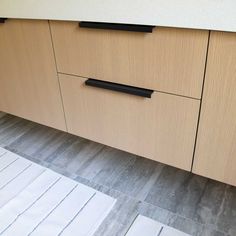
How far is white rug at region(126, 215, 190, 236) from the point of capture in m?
1.05

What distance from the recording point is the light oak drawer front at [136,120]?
0.94 metres

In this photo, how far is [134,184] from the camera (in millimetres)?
1288

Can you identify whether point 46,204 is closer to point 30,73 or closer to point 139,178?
point 139,178

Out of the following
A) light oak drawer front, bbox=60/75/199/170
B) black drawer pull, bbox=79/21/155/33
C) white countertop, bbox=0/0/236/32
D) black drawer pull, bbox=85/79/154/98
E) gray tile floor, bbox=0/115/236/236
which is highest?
white countertop, bbox=0/0/236/32

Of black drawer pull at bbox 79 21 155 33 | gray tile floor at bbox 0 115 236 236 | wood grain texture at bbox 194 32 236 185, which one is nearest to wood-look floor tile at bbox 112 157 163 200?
gray tile floor at bbox 0 115 236 236

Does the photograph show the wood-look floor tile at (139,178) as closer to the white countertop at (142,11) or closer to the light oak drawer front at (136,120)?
the light oak drawer front at (136,120)

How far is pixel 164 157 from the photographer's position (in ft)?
3.49

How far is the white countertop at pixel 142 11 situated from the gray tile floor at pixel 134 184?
76 centimetres

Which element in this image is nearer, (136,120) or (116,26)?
(116,26)

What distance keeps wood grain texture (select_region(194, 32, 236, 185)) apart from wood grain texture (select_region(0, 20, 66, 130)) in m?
0.66

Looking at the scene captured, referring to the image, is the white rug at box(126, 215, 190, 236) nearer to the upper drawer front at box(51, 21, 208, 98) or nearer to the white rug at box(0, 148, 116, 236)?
the white rug at box(0, 148, 116, 236)

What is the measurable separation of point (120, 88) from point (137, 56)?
0.15 m

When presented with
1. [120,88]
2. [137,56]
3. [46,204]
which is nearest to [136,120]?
[120,88]

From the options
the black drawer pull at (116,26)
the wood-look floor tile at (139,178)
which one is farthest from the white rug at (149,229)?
the black drawer pull at (116,26)
